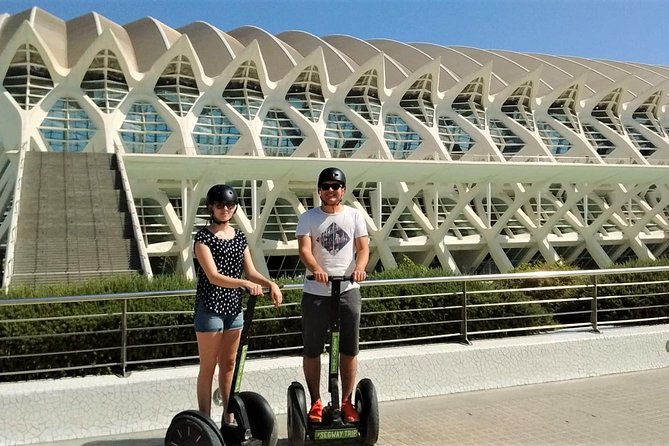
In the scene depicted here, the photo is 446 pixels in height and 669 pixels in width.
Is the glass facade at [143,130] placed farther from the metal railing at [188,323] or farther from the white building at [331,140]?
the metal railing at [188,323]

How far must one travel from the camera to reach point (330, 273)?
4.02m

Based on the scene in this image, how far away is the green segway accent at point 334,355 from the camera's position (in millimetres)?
3949

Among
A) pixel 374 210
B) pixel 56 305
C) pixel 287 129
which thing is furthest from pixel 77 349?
pixel 287 129

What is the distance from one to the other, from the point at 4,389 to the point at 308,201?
30824mm

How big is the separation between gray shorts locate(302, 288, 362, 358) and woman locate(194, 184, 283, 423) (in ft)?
1.25

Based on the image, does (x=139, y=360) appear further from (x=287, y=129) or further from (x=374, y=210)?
(x=287, y=129)

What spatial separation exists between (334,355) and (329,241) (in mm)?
785

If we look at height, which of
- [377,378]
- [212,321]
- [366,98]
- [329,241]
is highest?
[366,98]

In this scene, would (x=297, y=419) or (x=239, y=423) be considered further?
(x=297, y=419)

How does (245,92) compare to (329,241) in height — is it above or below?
above

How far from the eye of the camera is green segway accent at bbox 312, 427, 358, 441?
12.7 feet

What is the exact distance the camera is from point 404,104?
146 ft

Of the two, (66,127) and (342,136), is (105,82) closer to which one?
(66,127)

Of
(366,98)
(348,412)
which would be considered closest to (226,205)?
(348,412)
